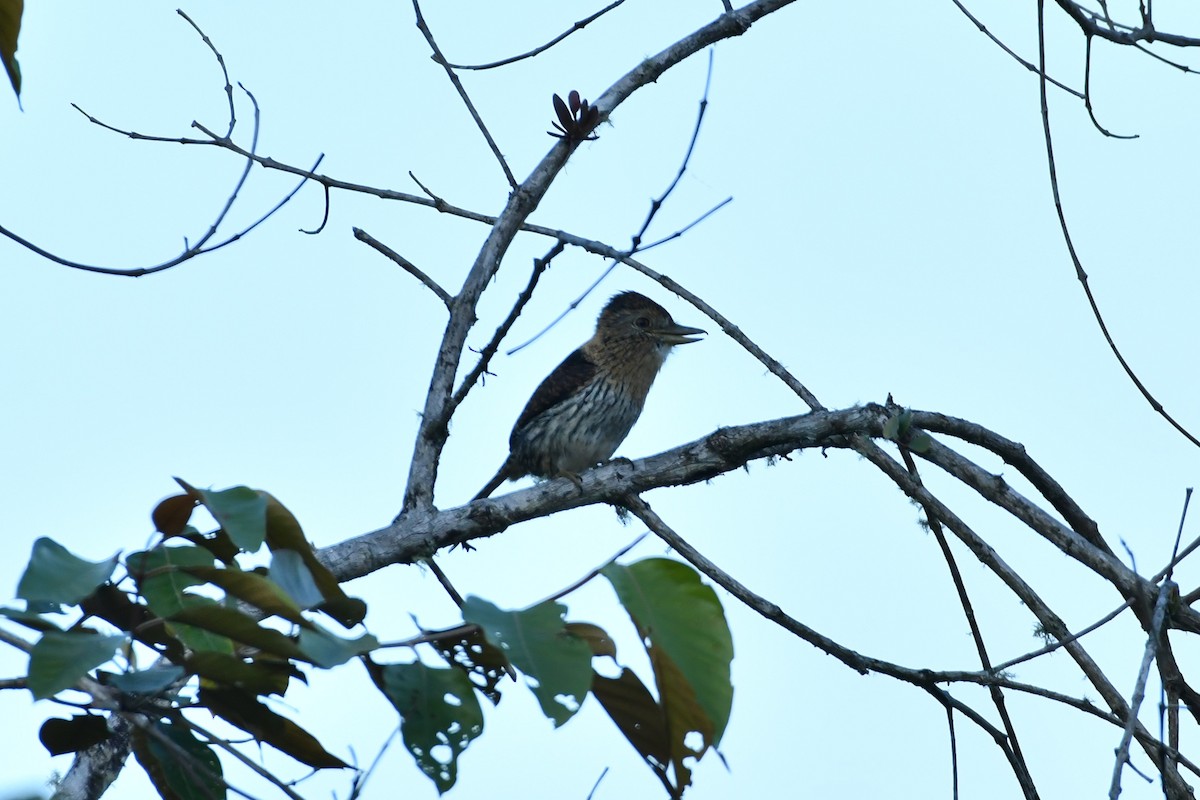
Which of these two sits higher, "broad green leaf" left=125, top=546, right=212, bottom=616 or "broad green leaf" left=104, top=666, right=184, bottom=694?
"broad green leaf" left=125, top=546, right=212, bottom=616

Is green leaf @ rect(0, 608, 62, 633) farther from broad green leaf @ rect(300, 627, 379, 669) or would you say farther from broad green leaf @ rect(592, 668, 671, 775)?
broad green leaf @ rect(592, 668, 671, 775)

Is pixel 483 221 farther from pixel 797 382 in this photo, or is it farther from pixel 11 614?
pixel 11 614

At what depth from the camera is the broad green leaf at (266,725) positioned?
168 centimetres

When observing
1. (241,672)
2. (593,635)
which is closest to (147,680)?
(241,672)

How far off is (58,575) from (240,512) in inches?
8.6

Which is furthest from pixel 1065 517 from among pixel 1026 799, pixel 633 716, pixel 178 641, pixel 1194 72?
pixel 178 641

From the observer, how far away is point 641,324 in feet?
20.5

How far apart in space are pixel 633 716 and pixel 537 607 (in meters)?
0.25

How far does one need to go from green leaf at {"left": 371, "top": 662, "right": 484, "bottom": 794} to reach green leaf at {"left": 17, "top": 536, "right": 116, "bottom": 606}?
1.32 feet

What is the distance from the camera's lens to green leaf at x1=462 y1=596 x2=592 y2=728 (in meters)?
1.42

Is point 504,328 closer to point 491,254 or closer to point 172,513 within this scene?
point 491,254

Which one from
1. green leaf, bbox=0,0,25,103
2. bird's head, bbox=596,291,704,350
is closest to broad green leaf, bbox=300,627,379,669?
green leaf, bbox=0,0,25,103

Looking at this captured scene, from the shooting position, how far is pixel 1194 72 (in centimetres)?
330

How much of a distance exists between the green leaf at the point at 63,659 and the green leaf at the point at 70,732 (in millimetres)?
449
